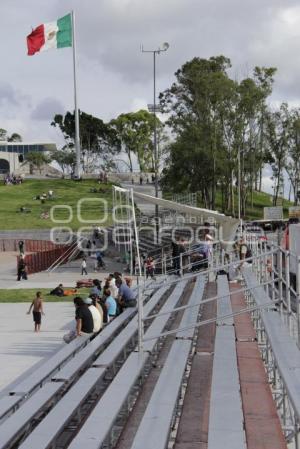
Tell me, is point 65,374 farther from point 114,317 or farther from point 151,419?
point 114,317

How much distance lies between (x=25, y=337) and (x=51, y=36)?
162 ft

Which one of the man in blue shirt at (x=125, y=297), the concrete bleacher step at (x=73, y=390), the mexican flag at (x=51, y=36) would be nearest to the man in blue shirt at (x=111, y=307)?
the man in blue shirt at (x=125, y=297)

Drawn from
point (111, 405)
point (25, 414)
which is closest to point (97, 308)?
point (25, 414)

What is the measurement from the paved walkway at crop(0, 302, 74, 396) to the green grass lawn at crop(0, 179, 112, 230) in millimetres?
29789

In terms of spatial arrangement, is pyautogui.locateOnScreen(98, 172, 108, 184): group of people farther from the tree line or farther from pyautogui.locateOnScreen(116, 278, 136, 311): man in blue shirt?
pyautogui.locateOnScreen(116, 278, 136, 311): man in blue shirt

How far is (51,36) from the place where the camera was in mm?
63188

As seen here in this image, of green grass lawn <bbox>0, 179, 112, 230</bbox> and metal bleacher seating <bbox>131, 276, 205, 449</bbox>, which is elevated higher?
green grass lawn <bbox>0, 179, 112, 230</bbox>

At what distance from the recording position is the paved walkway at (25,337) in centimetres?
1434

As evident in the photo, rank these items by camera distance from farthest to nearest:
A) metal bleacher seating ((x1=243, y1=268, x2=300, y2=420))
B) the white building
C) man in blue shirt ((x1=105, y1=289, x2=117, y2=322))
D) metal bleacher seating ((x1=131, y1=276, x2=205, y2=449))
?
A: the white building, man in blue shirt ((x1=105, y1=289, x2=117, y2=322)), metal bleacher seating ((x1=131, y1=276, x2=205, y2=449)), metal bleacher seating ((x1=243, y1=268, x2=300, y2=420))

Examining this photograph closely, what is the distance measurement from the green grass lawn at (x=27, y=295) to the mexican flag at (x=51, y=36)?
36686mm

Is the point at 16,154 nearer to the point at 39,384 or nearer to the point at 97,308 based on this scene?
the point at 97,308

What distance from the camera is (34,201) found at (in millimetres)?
70500

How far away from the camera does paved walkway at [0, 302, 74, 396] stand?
1434 cm

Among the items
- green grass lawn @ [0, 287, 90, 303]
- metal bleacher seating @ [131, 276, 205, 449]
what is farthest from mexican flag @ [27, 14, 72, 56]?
metal bleacher seating @ [131, 276, 205, 449]
